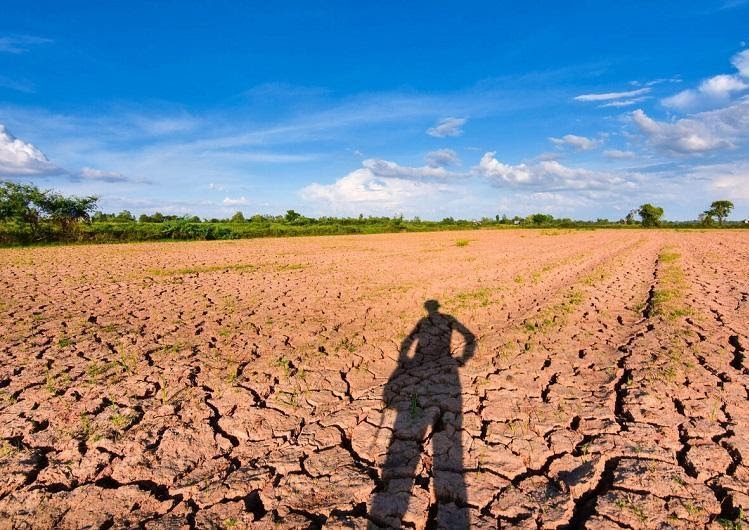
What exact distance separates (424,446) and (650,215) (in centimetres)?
9788

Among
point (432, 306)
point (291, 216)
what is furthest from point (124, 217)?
point (432, 306)

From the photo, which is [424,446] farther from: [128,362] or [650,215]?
[650,215]

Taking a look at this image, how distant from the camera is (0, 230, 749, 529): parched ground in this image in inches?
104

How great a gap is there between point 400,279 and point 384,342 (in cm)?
541

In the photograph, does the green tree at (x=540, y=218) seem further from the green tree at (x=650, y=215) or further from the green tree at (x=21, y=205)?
the green tree at (x=21, y=205)

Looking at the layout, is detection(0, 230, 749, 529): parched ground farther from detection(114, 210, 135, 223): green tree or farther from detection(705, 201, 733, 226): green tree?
detection(705, 201, 733, 226): green tree

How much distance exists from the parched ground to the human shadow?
0.05 feet

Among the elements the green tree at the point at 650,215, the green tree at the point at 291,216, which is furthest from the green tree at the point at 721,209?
the green tree at the point at 291,216

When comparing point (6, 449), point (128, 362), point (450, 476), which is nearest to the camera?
point (450, 476)

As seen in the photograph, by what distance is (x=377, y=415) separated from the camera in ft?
12.4

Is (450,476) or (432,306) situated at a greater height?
(432,306)

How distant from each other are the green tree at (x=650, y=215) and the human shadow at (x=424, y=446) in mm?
93250

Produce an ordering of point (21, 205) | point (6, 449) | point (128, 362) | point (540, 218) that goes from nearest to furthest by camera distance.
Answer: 1. point (6, 449)
2. point (128, 362)
3. point (21, 205)
4. point (540, 218)

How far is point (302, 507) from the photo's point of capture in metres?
2.65
